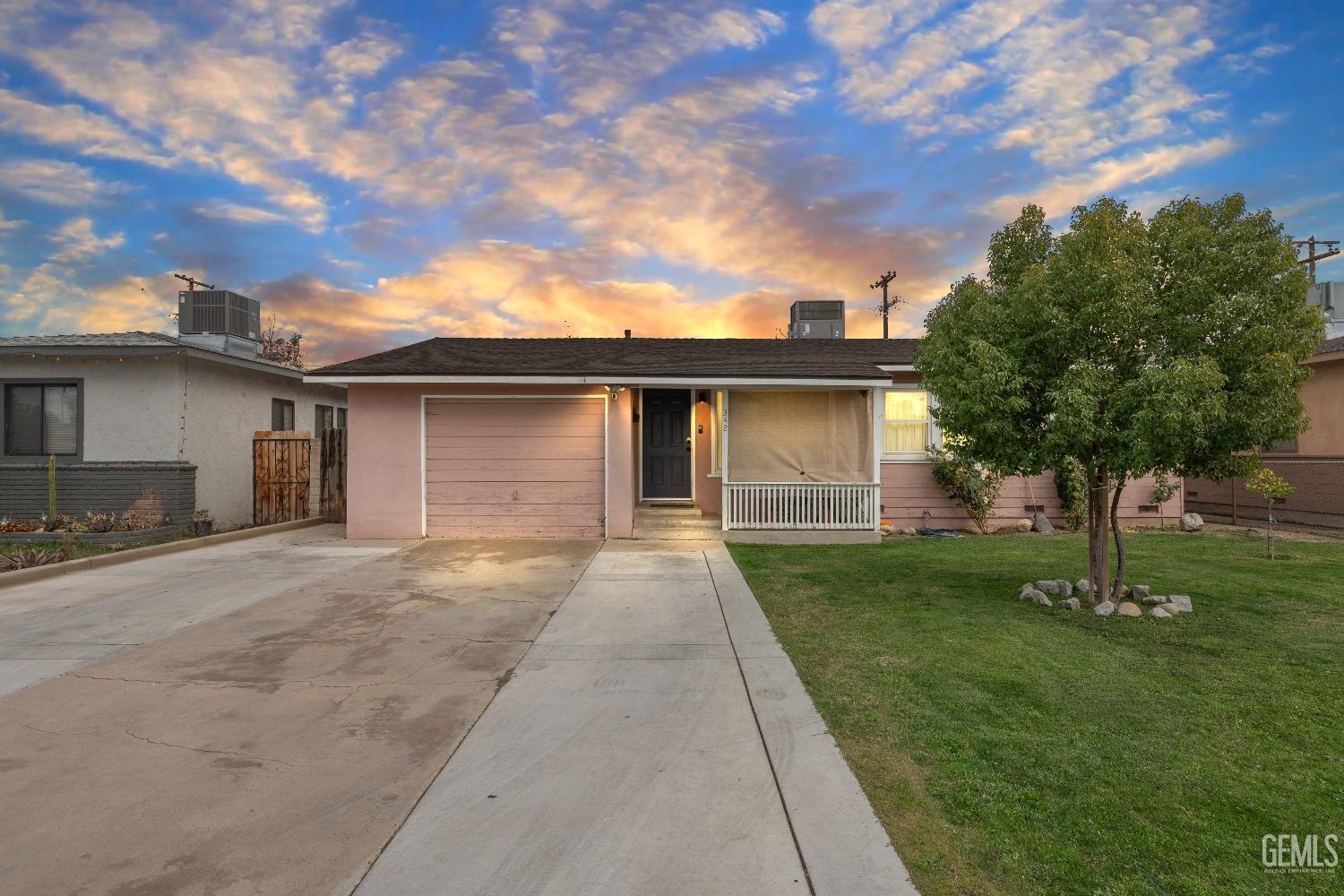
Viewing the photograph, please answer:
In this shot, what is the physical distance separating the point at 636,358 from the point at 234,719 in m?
9.14

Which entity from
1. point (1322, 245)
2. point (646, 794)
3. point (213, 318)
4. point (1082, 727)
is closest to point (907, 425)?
point (1082, 727)

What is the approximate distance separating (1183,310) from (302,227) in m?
17.0

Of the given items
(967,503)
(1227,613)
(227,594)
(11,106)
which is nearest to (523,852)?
(227,594)

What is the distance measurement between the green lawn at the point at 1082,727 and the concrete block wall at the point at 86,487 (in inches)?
428

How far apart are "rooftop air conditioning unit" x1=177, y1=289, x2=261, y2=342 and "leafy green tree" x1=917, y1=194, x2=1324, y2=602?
51.0 feet

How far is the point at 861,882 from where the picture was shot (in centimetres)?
213

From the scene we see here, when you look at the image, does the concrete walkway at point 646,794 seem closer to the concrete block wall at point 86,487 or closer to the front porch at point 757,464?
the front porch at point 757,464

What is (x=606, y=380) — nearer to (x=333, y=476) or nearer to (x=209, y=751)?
(x=333, y=476)

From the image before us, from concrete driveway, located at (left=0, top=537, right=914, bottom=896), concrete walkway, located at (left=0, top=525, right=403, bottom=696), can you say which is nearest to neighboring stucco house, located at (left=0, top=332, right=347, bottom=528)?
concrete walkway, located at (left=0, top=525, right=403, bottom=696)

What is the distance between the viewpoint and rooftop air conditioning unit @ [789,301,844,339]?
18.4m

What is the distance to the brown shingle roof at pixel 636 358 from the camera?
1077 centimetres

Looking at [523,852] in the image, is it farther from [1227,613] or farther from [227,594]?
[1227,613]

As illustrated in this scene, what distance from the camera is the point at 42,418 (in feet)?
36.1

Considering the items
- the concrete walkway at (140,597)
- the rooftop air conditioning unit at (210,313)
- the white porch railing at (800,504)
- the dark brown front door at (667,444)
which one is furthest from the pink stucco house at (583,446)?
the rooftop air conditioning unit at (210,313)
